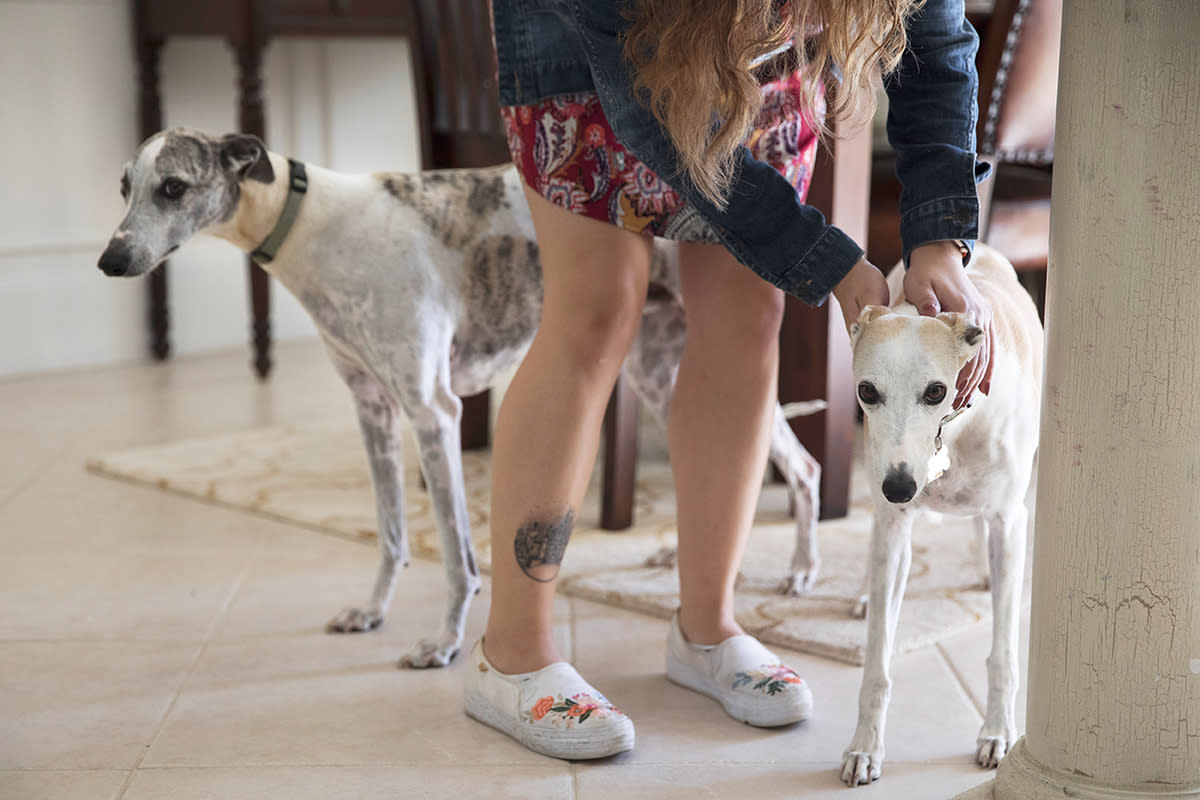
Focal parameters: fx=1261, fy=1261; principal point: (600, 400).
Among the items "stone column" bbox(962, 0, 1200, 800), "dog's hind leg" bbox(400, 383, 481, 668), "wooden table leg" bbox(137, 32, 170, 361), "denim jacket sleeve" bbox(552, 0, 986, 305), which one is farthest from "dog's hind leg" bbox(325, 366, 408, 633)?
"wooden table leg" bbox(137, 32, 170, 361)

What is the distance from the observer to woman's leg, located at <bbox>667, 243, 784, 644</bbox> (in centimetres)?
133

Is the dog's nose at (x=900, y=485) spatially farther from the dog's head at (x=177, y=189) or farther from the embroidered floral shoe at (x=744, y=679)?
the dog's head at (x=177, y=189)

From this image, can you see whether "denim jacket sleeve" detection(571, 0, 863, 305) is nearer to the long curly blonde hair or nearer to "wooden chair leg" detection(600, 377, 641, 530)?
the long curly blonde hair

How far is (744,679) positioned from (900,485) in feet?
1.38

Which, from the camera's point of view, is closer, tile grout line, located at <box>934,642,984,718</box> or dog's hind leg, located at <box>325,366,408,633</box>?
tile grout line, located at <box>934,642,984,718</box>

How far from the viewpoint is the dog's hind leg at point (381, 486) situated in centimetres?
164

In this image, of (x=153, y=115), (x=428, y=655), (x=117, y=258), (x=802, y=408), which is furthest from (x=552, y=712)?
(x=153, y=115)

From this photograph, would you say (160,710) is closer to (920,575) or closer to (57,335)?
(920,575)

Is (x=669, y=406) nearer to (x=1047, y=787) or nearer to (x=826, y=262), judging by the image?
(x=826, y=262)

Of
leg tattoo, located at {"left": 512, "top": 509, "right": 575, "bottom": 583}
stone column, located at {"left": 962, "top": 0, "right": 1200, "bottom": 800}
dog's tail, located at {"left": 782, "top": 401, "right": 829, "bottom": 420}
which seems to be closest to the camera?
stone column, located at {"left": 962, "top": 0, "right": 1200, "bottom": 800}

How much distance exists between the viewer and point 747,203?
1136 mm

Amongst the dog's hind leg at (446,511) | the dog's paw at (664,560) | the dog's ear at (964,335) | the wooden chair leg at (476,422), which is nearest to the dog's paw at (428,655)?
the dog's hind leg at (446,511)

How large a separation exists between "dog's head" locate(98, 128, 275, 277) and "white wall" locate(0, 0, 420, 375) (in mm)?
2042

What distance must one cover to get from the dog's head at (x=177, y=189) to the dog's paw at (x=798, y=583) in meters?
0.88
